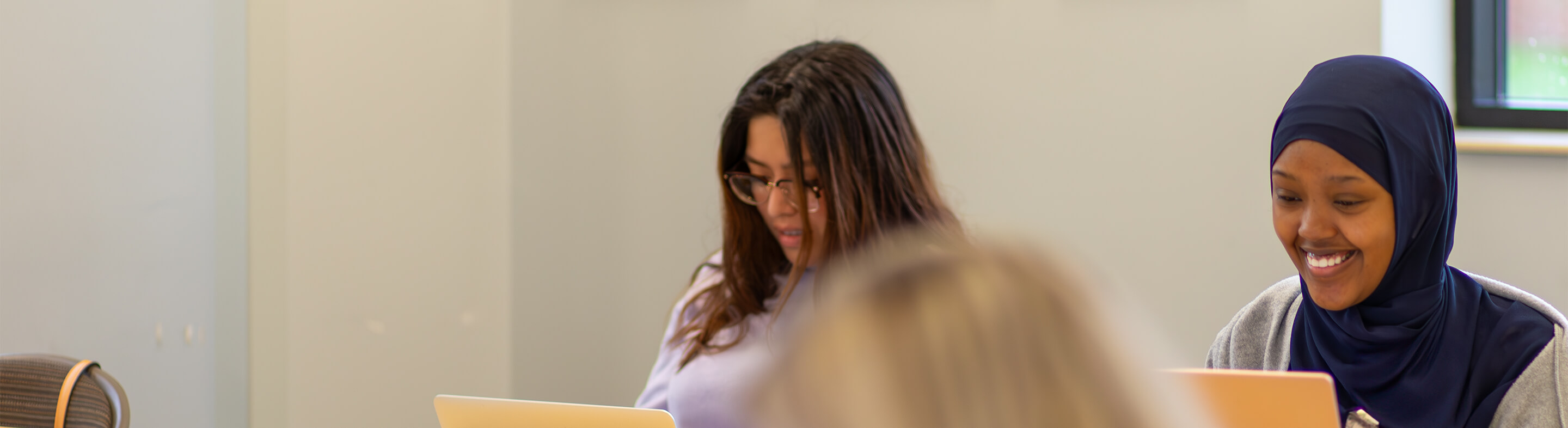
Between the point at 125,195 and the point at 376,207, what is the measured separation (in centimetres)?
55

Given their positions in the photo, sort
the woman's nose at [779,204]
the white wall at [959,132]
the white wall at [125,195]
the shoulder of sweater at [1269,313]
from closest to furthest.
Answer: the shoulder of sweater at [1269,313] → the woman's nose at [779,204] → the white wall at [125,195] → the white wall at [959,132]

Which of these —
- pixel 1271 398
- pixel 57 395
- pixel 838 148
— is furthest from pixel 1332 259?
pixel 57 395

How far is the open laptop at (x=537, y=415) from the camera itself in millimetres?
A: 1104

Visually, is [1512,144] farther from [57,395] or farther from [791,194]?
[57,395]

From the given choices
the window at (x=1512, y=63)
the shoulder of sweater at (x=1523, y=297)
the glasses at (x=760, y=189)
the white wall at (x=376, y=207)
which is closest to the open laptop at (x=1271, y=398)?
the shoulder of sweater at (x=1523, y=297)

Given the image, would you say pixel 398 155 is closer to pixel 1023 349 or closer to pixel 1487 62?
pixel 1023 349

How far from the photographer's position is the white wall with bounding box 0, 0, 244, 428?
7.45 feet

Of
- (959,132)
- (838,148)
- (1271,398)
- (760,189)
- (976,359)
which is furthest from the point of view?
(959,132)

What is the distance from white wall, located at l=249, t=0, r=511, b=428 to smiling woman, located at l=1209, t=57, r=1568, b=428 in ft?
6.46

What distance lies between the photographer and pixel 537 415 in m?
1.13

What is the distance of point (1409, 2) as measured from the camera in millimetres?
2467

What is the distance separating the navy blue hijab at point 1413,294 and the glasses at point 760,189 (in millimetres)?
699

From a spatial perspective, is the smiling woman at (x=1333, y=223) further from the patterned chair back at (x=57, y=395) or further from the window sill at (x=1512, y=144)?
the patterned chair back at (x=57, y=395)

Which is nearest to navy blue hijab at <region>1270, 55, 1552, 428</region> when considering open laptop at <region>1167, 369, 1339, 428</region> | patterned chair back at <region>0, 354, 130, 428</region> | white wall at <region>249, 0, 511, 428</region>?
open laptop at <region>1167, 369, 1339, 428</region>
